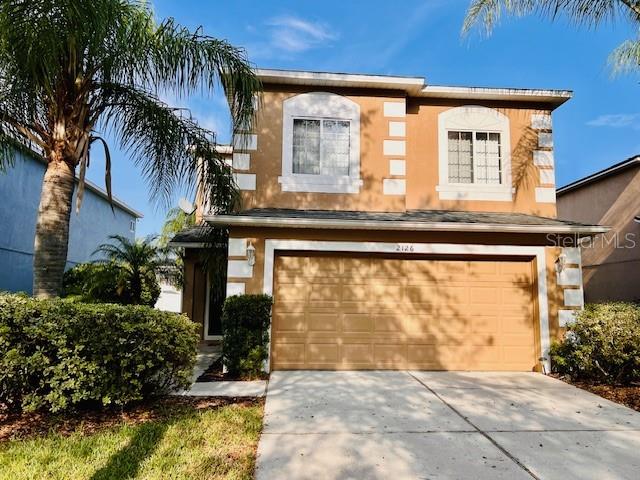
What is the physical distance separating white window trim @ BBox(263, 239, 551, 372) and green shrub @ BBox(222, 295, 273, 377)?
498 millimetres

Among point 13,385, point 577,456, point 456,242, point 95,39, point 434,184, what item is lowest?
point 577,456

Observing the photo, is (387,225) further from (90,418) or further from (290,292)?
(90,418)

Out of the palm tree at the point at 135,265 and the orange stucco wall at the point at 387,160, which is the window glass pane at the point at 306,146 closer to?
the orange stucco wall at the point at 387,160

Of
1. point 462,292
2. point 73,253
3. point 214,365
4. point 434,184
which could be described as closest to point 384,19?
point 434,184

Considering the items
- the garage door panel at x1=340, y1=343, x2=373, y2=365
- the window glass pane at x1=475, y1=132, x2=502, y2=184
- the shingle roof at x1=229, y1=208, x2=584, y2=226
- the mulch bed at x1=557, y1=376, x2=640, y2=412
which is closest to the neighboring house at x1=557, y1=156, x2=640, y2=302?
the window glass pane at x1=475, y1=132, x2=502, y2=184

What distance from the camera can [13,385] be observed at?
496 cm

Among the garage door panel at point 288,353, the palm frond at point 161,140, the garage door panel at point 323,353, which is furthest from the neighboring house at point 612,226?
the palm frond at point 161,140

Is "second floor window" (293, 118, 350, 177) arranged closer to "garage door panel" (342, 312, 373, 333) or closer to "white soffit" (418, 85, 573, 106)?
"white soffit" (418, 85, 573, 106)

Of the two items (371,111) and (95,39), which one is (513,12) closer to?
(371,111)

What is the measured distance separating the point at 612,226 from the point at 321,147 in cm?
974

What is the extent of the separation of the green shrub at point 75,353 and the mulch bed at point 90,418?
167 millimetres

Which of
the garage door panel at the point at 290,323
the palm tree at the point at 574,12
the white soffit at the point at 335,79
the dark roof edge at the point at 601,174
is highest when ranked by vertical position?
the palm tree at the point at 574,12

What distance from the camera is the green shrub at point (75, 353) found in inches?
194

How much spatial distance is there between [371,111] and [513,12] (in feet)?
11.2
